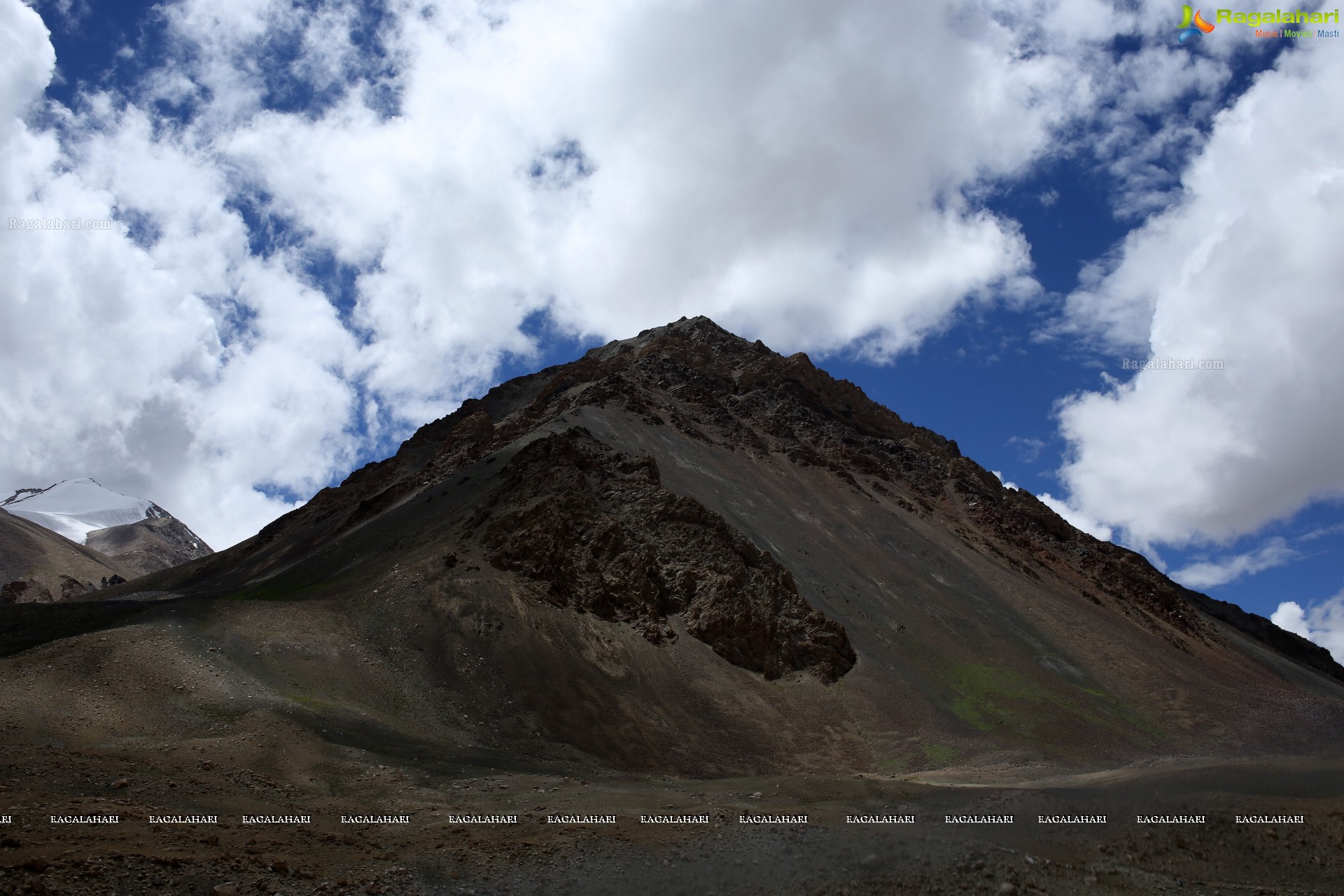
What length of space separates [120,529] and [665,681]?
535 feet

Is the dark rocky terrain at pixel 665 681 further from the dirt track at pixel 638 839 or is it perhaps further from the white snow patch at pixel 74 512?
the white snow patch at pixel 74 512

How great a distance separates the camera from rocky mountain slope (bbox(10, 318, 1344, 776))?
34250 mm

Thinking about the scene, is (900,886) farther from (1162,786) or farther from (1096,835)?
(1162,786)

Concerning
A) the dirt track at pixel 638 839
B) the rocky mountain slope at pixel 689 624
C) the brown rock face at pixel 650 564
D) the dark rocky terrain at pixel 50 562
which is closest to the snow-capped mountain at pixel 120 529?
the dark rocky terrain at pixel 50 562

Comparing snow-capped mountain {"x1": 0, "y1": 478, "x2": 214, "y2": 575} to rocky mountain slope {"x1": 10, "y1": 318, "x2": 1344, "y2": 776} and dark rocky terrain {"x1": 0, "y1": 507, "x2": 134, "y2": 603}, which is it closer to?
dark rocky terrain {"x1": 0, "y1": 507, "x2": 134, "y2": 603}

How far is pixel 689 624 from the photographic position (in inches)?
1838

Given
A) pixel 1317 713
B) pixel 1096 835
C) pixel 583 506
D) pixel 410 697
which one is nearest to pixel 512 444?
pixel 583 506

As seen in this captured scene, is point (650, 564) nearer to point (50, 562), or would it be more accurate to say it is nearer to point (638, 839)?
point (638, 839)

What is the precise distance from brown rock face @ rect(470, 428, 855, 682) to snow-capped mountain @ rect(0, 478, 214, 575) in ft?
392

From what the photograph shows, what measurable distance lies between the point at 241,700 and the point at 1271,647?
342ft

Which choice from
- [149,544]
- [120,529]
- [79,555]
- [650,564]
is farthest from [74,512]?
[650,564]

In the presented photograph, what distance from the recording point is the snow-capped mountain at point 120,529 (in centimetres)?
15288

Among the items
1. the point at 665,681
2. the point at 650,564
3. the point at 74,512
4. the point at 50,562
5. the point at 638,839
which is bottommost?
the point at 638,839

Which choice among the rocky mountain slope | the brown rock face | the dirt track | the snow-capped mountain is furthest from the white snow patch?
the dirt track
